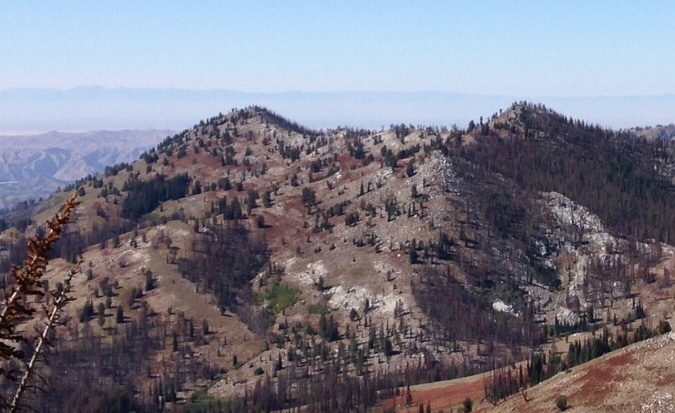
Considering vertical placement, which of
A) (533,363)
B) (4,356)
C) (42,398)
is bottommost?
(42,398)

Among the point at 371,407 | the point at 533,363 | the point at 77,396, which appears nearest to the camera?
the point at 533,363

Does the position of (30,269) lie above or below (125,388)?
above

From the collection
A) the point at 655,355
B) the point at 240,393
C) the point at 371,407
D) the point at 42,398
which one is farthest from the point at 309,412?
the point at 655,355

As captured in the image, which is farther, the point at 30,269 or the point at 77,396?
the point at 77,396

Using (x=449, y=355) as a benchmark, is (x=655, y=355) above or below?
above

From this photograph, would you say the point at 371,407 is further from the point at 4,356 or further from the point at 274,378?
the point at 4,356

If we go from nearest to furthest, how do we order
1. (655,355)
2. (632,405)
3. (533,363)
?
1. (632,405)
2. (655,355)
3. (533,363)

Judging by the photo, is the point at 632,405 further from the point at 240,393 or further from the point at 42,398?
the point at 42,398

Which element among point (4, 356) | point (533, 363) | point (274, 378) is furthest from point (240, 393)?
point (4, 356)

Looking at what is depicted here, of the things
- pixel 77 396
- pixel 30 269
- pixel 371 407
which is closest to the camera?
pixel 30 269
